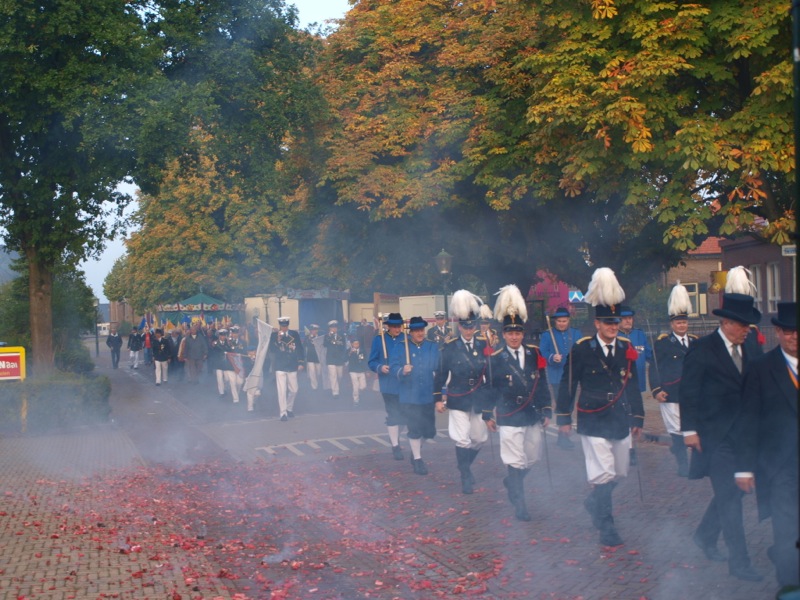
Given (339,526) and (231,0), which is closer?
(339,526)

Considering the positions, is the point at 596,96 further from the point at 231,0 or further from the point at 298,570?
the point at 298,570

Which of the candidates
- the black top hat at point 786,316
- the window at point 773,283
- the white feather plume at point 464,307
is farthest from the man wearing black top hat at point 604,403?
the window at point 773,283

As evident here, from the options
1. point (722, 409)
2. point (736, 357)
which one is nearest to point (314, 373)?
→ point (736, 357)

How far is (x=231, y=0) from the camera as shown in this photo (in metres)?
20.9

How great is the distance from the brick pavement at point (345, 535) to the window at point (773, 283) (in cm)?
2257

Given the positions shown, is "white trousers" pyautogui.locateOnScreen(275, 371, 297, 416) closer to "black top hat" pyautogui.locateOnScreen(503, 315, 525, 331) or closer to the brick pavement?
the brick pavement

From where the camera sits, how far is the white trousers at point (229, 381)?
23109 mm

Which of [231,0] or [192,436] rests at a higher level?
[231,0]

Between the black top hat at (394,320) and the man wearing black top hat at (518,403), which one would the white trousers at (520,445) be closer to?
the man wearing black top hat at (518,403)

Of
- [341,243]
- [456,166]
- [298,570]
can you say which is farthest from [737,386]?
[341,243]

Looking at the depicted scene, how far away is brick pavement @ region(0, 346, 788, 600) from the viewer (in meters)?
6.74

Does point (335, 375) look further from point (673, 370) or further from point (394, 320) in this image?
point (673, 370)

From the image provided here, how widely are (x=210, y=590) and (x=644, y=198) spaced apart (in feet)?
42.2

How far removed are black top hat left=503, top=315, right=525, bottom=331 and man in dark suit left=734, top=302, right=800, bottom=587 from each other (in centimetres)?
337
